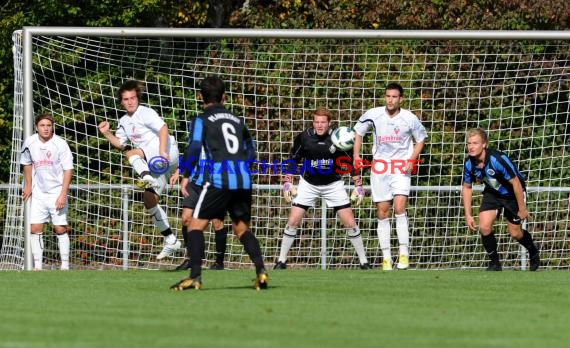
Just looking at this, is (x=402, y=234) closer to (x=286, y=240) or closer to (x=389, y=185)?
(x=389, y=185)

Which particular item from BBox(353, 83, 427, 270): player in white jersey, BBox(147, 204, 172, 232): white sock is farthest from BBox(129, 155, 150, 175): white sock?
BBox(353, 83, 427, 270): player in white jersey

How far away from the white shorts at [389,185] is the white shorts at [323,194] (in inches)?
15.2

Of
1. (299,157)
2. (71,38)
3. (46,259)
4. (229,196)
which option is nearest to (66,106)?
(71,38)

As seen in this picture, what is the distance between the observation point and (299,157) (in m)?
15.6

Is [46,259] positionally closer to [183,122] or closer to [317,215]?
[183,122]

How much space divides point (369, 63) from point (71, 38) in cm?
388

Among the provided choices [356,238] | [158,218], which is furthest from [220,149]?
[356,238]

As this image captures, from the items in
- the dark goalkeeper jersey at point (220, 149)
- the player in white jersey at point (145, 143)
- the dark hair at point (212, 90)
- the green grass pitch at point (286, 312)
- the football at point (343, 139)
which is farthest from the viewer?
the football at point (343, 139)

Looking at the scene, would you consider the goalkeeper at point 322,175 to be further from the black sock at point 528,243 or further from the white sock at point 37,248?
the white sock at point 37,248

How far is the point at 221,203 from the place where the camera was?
1108 centimetres

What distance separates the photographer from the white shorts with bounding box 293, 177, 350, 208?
15.6 m

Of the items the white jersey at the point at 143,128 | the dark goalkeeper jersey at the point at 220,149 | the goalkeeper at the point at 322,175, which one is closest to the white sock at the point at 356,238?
the goalkeeper at the point at 322,175

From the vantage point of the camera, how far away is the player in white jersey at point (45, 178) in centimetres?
1552

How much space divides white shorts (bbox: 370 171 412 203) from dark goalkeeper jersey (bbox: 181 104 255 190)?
435 centimetres
